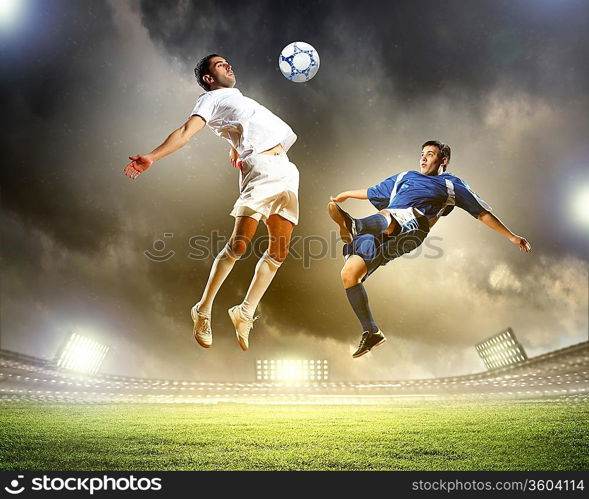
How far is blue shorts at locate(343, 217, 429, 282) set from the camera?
274 inches

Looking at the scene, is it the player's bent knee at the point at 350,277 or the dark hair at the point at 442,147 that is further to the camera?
the dark hair at the point at 442,147

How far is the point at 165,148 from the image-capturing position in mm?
5367

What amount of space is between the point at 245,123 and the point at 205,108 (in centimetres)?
64

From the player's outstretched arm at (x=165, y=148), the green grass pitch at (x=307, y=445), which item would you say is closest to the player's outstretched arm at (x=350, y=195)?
the player's outstretched arm at (x=165, y=148)

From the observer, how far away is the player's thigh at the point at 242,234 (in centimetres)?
594

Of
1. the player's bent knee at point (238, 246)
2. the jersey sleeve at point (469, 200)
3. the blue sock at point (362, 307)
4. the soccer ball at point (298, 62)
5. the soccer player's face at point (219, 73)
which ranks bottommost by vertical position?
the blue sock at point (362, 307)

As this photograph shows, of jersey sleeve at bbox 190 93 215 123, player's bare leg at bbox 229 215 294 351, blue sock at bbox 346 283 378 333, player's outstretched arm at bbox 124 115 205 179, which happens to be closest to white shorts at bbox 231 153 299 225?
player's bare leg at bbox 229 215 294 351

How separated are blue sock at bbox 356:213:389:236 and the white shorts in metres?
1.14

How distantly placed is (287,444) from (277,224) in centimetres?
292

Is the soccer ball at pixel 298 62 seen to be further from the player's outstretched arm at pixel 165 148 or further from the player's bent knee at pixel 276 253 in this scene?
the player's bent knee at pixel 276 253

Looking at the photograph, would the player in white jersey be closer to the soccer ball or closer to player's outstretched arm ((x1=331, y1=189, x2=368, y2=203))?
player's outstretched arm ((x1=331, y1=189, x2=368, y2=203))

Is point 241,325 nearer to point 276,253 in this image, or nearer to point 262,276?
point 262,276
